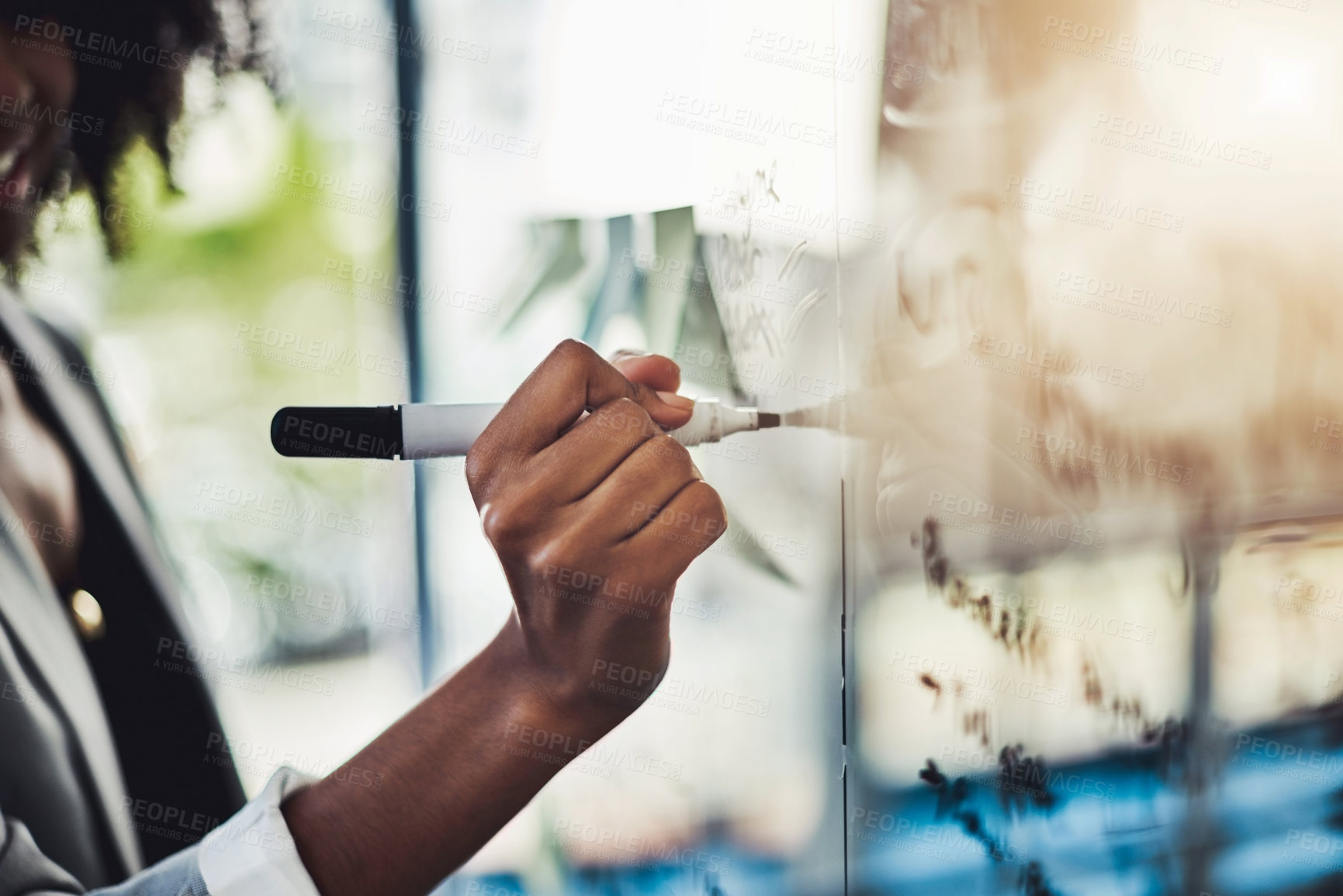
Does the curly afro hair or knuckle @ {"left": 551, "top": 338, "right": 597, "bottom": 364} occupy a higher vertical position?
the curly afro hair

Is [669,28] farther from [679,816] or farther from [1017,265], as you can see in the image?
[679,816]

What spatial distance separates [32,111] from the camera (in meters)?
0.73

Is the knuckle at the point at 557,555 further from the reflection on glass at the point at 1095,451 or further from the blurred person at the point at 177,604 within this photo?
the reflection on glass at the point at 1095,451

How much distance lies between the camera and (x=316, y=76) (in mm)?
743

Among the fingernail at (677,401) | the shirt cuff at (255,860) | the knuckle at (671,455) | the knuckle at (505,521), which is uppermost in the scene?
the fingernail at (677,401)

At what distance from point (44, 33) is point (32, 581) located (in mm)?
491

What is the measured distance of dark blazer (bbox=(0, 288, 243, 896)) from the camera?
0.67 metres

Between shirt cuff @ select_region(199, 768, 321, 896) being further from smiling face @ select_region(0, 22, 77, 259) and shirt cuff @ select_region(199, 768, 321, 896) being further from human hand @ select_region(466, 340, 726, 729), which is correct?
smiling face @ select_region(0, 22, 77, 259)

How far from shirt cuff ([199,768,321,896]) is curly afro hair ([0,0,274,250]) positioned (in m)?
0.58

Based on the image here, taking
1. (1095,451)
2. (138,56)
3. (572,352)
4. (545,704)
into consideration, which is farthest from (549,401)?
(138,56)

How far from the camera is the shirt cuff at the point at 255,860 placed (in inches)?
18.1

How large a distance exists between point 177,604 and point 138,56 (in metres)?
0.50

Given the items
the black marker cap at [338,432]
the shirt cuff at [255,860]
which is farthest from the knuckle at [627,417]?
the shirt cuff at [255,860]

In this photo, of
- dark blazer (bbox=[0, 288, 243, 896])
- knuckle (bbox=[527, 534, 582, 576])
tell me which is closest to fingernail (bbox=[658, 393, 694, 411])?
knuckle (bbox=[527, 534, 582, 576])
